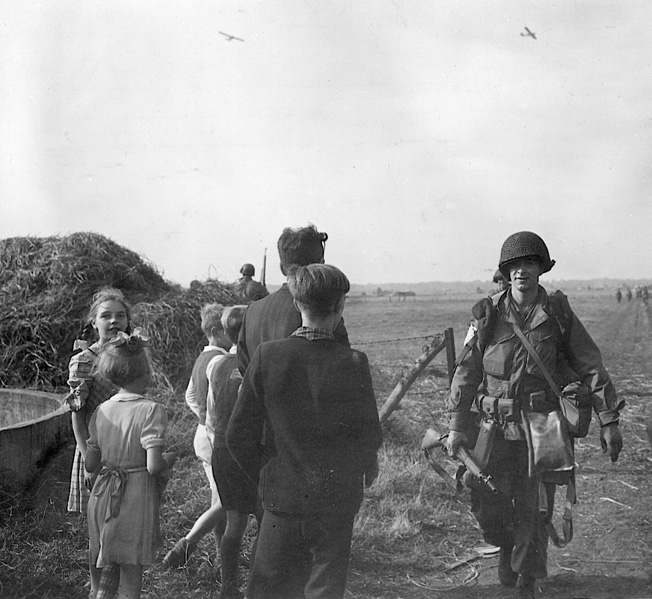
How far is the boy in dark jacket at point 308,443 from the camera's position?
2.39m

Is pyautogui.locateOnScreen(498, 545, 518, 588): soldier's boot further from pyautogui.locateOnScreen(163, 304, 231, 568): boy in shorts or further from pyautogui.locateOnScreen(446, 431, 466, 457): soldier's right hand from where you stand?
pyautogui.locateOnScreen(163, 304, 231, 568): boy in shorts

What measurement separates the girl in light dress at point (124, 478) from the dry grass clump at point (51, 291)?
4.68m

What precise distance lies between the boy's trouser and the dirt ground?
53.0 inches

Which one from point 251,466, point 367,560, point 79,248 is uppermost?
point 79,248

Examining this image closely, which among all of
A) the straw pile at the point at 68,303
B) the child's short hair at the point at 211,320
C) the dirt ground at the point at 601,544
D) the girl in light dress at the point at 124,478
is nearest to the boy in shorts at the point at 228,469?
the child's short hair at the point at 211,320

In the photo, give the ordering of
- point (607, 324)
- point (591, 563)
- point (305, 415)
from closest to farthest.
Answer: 1. point (305, 415)
2. point (591, 563)
3. point (607, 324)

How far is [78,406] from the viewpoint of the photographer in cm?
321

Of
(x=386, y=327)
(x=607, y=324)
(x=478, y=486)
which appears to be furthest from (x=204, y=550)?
(x=607, y=324)

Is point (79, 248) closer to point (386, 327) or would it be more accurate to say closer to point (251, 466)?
point (251, 466)

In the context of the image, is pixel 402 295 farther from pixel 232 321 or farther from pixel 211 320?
pixel 232 321

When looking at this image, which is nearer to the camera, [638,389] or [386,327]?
[638,389]

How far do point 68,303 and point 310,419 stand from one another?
5.77 m

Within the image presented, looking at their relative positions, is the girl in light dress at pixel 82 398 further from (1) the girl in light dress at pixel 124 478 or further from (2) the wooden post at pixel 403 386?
(2) the wooden post at pixel 403 386

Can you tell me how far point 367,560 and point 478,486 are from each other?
900 mm
